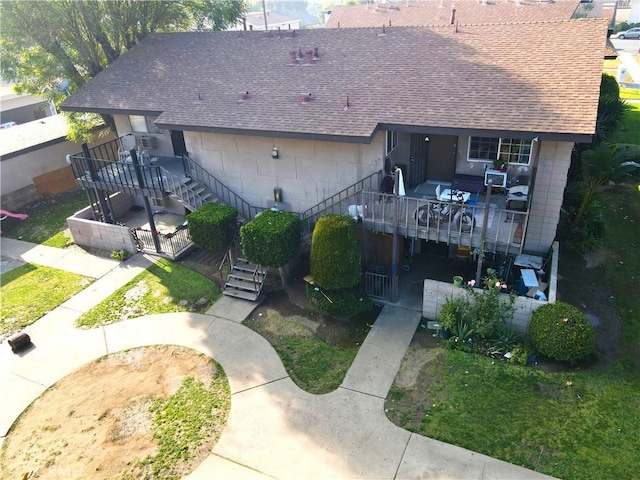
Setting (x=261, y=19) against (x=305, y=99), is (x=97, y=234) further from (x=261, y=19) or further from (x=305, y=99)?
(x=261, y=19)

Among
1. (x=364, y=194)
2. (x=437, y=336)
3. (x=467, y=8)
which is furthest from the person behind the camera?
(x=467, y=8)

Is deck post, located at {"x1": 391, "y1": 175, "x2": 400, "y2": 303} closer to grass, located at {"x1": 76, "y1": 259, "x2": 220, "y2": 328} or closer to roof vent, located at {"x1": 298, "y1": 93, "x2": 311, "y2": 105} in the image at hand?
roof vent, located at {"x1": 298, "y1": 93, "x2": 311, "y2": 105}

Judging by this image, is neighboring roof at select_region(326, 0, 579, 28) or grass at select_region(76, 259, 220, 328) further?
neighboring roof at select_region(326, 0, 579, 28)

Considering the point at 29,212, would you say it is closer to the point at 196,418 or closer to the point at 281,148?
the point at 281,148

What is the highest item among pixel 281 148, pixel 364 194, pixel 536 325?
pixel 281 148

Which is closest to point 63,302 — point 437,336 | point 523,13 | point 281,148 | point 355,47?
point 281,148

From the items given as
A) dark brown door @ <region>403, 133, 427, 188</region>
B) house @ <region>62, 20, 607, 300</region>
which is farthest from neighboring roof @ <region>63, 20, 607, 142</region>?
dark brown door @ <region>403, 133, 427, 188</region>

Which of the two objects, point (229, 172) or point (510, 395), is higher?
point (229, 172)
